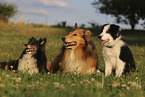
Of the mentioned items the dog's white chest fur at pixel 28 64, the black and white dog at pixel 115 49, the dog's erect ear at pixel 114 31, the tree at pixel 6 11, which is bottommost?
the dog's white chest fur at pixel 28 64

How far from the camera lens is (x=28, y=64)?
5.81 m

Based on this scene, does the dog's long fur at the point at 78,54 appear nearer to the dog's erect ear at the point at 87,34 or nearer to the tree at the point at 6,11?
the dog's erect ear at the point at 87,34

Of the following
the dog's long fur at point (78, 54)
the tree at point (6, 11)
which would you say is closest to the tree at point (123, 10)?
the tree at point (6, 11)

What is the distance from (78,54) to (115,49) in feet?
3.76

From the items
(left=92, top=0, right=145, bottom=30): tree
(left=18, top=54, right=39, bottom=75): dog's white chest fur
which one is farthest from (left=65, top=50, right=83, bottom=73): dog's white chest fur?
(left=92, top=0, right=145, bottom=30): tree

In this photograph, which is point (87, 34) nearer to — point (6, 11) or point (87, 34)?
point (87, 34)

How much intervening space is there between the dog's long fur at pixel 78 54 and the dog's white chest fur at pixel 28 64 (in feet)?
2.57

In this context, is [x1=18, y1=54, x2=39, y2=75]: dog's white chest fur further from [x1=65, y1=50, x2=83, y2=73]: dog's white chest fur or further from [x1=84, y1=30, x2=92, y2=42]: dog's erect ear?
[x1=84, y1=30, x2=92, y2=42]: dog's erect ear

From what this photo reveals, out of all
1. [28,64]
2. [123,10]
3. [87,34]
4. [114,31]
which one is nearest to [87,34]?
[87,34]

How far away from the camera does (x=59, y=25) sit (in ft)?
110

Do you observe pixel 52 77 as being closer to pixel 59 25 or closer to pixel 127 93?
pixel 127 93

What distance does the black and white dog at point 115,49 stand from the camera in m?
5.16

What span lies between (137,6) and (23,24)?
59.1 ft

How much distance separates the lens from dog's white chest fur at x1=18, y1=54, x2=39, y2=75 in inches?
226
